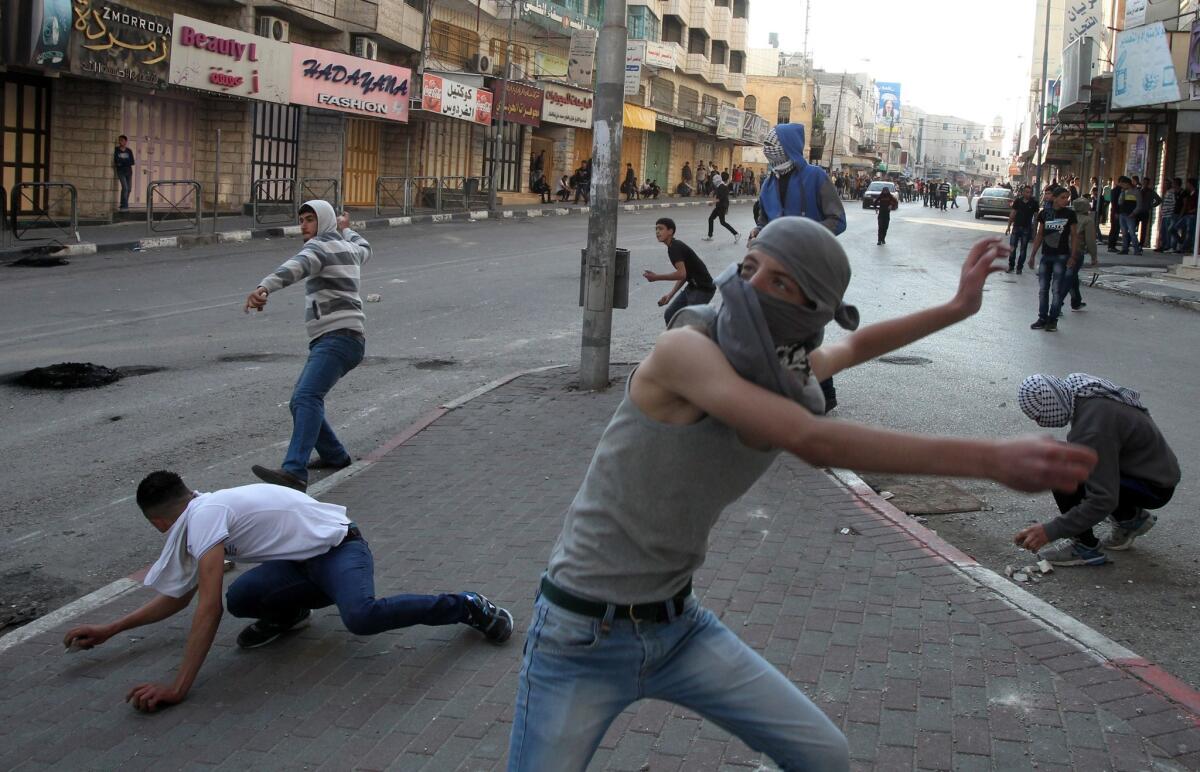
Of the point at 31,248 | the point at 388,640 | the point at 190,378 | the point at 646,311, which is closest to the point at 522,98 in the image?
the point at 31,248

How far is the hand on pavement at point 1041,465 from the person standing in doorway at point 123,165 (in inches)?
934

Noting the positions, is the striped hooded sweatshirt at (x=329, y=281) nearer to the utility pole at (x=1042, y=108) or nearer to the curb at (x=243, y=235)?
the curb at (x=243, y=235)

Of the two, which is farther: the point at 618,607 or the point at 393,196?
the point at 393,196

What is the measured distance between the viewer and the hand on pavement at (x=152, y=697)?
419cm

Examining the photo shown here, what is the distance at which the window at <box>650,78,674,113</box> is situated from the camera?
60.8 metres

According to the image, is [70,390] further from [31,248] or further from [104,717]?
[31,248]

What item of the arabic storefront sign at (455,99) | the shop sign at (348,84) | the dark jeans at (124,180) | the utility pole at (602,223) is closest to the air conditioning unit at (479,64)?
the arabic storefront sign at (455,99)

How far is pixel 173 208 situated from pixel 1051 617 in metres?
22.5

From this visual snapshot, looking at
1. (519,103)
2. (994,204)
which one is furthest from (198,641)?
(994,204)

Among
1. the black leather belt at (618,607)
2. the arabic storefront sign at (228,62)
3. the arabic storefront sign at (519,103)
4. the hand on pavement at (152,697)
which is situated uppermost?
the arabic storefront sign at (519,103)

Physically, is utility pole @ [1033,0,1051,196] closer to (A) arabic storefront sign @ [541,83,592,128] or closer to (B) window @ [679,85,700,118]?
(A) arabic storefront sign @ [541,83,592,128]

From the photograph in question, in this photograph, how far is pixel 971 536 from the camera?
6.30 m

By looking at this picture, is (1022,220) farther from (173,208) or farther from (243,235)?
(173,208)

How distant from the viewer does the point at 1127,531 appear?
584cm
